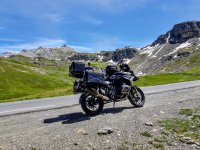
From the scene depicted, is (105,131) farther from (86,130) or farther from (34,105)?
(34,105)

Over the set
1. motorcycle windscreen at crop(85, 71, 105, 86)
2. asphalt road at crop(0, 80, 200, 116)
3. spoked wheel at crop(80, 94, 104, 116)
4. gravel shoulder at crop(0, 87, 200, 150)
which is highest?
motorcycle windscreen at crop(85, 71, 105, 86)

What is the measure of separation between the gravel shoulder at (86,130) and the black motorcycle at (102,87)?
658 millimetres

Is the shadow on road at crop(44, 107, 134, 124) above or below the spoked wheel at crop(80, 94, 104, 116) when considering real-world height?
below

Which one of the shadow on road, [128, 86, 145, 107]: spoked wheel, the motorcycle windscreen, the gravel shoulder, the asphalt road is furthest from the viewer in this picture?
the asphalt road

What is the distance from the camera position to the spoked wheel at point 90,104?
15156mm

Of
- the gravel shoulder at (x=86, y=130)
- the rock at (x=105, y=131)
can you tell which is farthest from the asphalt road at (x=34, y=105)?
the rock at (x=105, y=131)

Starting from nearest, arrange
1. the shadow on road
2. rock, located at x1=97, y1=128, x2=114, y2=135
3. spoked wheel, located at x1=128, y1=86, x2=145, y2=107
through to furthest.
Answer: rock, located at x1=97, y1=128, x2=114, y2=135, the shadow on road, spoked wheel, located at x1=128, y1=86, x2=145, y2=107

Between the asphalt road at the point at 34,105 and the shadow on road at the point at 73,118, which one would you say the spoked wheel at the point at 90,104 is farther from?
the asphalt road at the point at 34,105

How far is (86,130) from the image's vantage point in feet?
39.8

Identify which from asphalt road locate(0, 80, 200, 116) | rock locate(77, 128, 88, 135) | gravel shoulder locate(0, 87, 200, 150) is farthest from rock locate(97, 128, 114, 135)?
asphalt road locate(0, 80, 200, 116)

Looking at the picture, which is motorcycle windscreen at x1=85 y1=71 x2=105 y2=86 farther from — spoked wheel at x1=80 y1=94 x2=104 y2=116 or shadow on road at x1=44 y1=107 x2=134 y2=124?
shadow on road at x1=44 y1=107 x2=134 y2=124

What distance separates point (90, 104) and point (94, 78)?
1.24 m

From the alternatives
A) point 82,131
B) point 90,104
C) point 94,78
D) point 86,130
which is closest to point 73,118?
point 90,104

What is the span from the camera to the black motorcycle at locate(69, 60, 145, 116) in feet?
49.6
